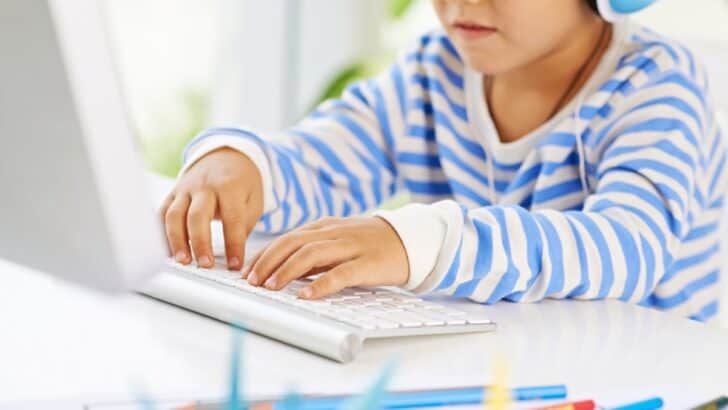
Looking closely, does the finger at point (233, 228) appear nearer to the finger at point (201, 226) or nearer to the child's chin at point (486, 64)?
the finger at point (201, 226)

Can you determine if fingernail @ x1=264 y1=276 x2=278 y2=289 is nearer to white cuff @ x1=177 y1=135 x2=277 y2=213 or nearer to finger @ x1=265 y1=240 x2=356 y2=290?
finger @ x1=265 y1=240 x2=356 y2=290

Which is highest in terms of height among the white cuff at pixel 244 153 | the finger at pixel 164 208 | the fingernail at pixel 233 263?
the white cuff at pixel 244 153

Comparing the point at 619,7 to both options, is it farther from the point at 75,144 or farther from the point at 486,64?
the point at 75,144

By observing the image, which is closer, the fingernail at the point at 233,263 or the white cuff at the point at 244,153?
the fingernail at the point at 233,263

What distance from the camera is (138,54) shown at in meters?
2.40

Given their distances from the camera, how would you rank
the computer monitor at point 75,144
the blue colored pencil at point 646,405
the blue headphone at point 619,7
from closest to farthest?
1. the computer monitor at point 75,144
2. the blue colored pencil at point 646,405
3. the blue headphone at point 619,7

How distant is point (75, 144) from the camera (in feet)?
1.27

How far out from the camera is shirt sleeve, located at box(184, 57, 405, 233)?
3.39ft

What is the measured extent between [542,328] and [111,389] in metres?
0.28

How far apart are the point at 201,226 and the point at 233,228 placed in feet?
0.12

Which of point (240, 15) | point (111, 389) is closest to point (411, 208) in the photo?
point (111, 389)

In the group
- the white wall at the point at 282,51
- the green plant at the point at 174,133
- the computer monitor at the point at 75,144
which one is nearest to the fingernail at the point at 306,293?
the computer monitor at the point at 75,144

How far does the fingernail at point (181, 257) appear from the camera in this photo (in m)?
0.84

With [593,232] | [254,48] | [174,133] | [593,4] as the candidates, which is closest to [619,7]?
[593,4]
